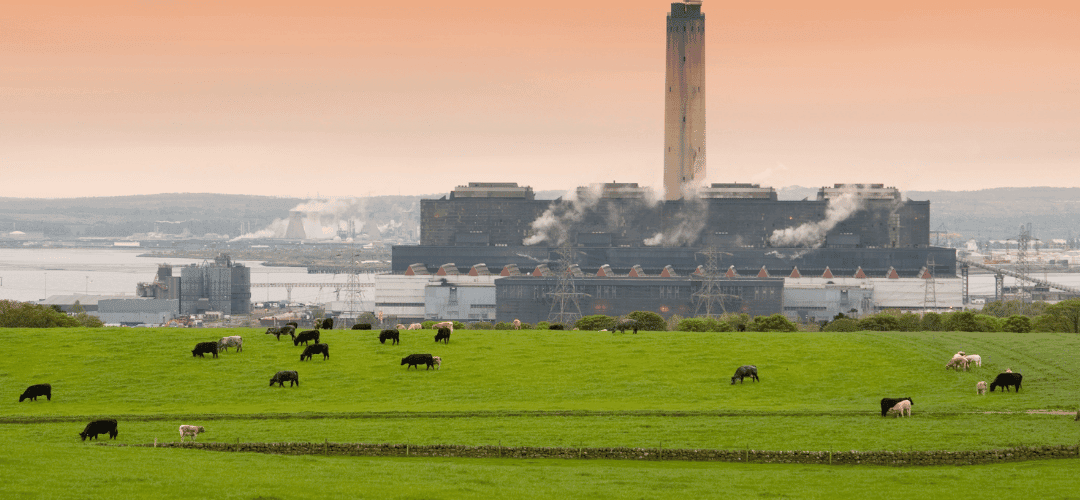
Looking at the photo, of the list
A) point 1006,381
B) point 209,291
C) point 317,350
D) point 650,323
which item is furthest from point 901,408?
point 209,291

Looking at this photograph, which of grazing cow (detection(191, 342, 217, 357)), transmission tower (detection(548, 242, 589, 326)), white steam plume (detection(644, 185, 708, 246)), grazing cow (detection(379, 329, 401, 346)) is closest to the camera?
grazing cow (detection(191, 342, 217, 357))

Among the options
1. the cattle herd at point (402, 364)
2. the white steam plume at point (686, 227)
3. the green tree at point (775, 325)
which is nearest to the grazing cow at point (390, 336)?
the cattle herd at point (402, 364)

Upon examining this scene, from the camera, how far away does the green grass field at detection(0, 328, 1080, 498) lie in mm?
26062

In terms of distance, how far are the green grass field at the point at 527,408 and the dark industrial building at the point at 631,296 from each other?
94989 mm

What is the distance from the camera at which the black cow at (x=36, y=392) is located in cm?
4072

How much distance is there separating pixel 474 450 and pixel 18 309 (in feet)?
136

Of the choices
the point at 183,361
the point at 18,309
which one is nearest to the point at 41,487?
the point at 183,361

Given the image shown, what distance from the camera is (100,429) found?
107 ft

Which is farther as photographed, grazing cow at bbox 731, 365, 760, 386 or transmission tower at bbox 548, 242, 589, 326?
transmission tower at bbox 548, 242, 589, 326

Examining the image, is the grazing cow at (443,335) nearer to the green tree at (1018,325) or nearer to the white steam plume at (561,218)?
the green tree at (1018,325)

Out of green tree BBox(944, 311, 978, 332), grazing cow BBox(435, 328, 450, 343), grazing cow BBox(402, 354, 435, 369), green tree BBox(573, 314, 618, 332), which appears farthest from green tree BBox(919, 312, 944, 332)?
grazing cow BBox(402, 354, 435, 369)

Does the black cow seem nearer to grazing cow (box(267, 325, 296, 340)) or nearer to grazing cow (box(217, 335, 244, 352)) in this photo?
grazing cow (box(217, 335, 244, 352))

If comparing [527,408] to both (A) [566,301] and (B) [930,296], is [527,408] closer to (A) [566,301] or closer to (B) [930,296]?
(A) [566,301]

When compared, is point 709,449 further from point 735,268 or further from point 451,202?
point 451,202
